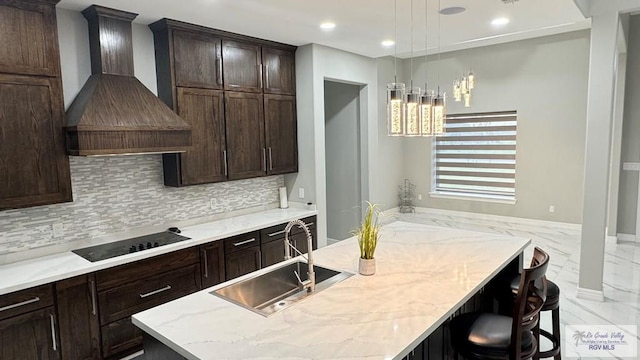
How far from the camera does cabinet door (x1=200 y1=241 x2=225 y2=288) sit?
3500mm

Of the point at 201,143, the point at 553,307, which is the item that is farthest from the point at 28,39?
the point at 553,307

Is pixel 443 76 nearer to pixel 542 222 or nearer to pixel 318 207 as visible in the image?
pixel 542 222

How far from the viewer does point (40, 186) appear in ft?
9.16

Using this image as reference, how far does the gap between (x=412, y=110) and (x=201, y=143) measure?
7.27ft

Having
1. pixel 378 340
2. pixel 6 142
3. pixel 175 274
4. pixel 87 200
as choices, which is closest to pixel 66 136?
pixel 6 142

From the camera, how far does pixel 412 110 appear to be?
2.34 meters

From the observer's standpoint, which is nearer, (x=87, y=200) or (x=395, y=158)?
(x=87, y=200)

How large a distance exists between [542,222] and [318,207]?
4205 mm

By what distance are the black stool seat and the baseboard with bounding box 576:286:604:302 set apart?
2.24 m

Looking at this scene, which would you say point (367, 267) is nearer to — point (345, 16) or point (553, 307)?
point (553, 307)

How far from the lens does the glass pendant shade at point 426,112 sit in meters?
2.37

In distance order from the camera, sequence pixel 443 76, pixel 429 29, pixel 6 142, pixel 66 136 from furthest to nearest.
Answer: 1. pixel 443 76
2. pixel 429 29
3. pixel 66 136
4. pixel 6 142

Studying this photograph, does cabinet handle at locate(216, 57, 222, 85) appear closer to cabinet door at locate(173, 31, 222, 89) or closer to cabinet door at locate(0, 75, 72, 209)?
cabinet door at locate(173, 31, 222, 89)

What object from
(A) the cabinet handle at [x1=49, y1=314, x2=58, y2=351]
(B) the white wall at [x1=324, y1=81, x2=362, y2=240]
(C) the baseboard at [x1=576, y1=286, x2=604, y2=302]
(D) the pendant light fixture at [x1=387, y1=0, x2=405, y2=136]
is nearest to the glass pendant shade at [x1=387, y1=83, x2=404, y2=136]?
(D) the pendant light fixture at [x1=387, y1=0, x2=405, y2=136]
